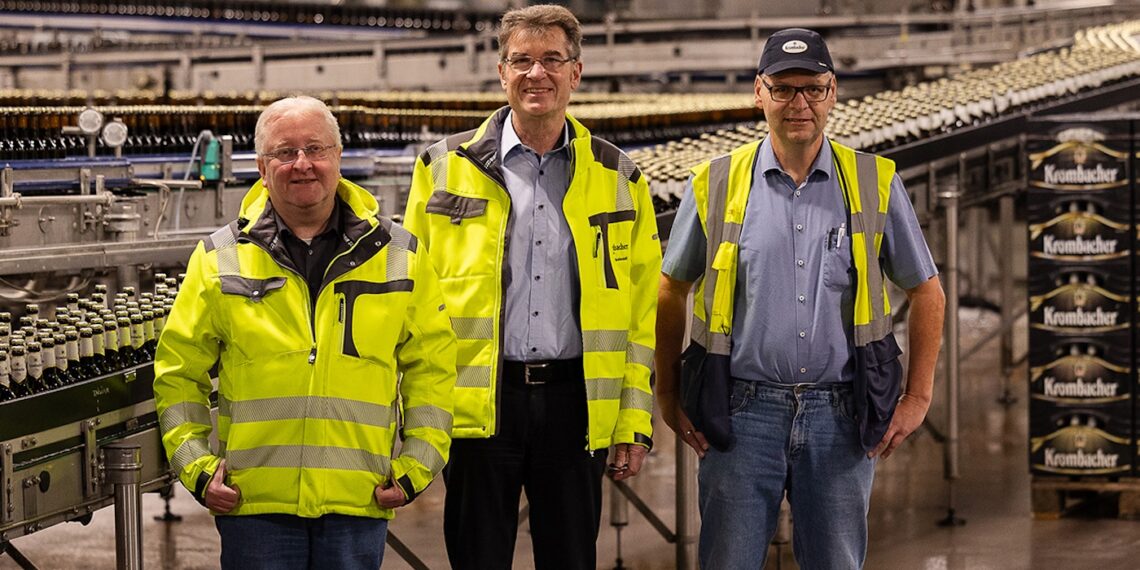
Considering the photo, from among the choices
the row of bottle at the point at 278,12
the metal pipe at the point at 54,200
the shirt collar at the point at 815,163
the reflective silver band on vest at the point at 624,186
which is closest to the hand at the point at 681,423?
the reflective silver band on vest at the point at 624,186

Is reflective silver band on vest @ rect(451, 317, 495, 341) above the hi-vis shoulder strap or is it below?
below

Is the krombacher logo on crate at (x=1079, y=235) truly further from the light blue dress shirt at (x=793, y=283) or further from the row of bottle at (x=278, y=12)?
the row of bottle at (x=278, y=12)

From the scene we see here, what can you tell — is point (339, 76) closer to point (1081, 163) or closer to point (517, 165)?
point (1081, 163)

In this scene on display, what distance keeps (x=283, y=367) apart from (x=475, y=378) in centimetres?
49

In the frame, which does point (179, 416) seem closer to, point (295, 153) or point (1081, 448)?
point (295, 153)

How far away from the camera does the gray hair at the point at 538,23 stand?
3422 mm

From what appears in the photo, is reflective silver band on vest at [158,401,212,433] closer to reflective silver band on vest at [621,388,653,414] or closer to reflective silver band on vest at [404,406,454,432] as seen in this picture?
reflective silver band on vest at [404,406,454,432]

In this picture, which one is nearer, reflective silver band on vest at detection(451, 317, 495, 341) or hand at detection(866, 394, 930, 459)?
reflective silver band on vest at detection(451, 317, 495, 341)

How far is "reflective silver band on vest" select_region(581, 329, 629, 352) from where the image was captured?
11.4ft

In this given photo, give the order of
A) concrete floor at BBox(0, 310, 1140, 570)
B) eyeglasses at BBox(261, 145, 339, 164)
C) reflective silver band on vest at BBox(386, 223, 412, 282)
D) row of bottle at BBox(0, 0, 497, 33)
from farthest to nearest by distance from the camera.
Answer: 1. row of bottle at BBox(0, 0, 497, 33)
2. concrete floor at BBox(0, 310, 1140, 570)
3. reflective silver band on vest at BBox(386, 223, 412, 282)
4. eyeglasses at BBox(261, 145, 339, 164)

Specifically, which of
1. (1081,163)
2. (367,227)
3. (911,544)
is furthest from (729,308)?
(1081,163)

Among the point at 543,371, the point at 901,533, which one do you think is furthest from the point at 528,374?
the point at 901,533

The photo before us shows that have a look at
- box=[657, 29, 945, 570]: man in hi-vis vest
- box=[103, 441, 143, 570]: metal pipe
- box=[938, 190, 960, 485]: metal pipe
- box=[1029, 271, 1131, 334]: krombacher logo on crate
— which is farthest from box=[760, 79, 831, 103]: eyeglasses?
box=[1029, 271, 1131, 334]: krombacher logo on crate

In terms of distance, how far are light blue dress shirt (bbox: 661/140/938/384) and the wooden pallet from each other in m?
3.79
